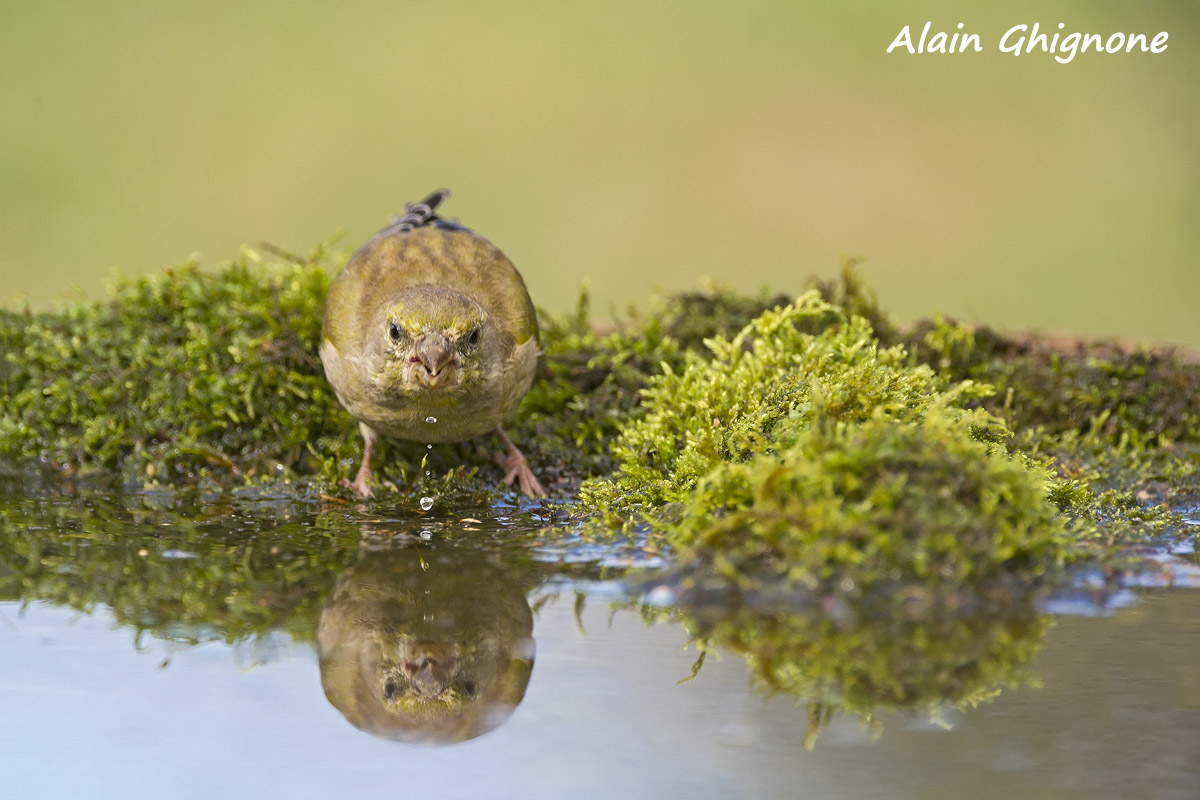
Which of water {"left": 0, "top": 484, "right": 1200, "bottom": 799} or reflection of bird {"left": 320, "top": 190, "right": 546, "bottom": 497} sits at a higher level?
reflection of bird {"left": 320, "top": 190, "right": 546, "bottom": 497}

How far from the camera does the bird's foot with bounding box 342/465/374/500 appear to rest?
16.5 feet

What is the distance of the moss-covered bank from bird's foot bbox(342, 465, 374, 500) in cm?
12

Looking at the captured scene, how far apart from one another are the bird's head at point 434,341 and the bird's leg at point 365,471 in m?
0.60

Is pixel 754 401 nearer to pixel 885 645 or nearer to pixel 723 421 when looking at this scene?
pixel 723 421

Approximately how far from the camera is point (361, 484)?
5.14 m

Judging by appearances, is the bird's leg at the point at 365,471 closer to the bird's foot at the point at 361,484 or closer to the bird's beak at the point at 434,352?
the bird's foot at the point at 361,484

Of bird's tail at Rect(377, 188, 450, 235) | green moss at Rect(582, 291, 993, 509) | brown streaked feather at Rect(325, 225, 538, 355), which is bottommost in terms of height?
green moss at Rect(582, 291, 993, 509)

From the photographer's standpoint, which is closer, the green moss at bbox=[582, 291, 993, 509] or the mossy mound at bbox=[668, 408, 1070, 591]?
the mossy mound at bbox=[668, 408, 1070, 591]

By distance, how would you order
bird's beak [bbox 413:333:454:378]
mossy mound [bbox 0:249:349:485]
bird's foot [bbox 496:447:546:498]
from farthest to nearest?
1. mossy mound [bbox 0:249:349:485]
2. bird's foot [bbox 496:447:546:498]
3. bird's beak [bbox 413:333:454:378]

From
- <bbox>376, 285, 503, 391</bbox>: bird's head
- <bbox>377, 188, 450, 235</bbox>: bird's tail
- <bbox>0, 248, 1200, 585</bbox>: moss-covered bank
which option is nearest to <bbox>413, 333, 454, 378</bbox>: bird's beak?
<bbox>376, 285, 503, 391</bbox>: bird's head

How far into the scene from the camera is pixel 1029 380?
607 cm

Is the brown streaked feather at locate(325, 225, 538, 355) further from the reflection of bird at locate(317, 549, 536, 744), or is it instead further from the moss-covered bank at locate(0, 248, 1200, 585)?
the reflection of bird at locate(317, 549, 536, 744)

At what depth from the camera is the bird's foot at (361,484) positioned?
504cm

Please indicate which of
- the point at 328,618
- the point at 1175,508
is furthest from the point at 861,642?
the point at 1175,508
